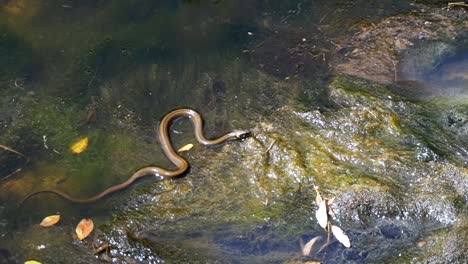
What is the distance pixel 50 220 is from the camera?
15.8 feet

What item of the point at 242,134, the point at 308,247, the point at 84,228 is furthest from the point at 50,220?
the point at 308,247

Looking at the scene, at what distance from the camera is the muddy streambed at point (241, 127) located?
184 inches

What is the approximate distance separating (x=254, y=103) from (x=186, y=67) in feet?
2.90

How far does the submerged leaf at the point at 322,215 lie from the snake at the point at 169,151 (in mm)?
1041

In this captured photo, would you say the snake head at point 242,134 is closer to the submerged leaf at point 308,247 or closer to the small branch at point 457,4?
the submerged leaf at point 308,247

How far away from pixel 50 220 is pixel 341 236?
245 centimetres

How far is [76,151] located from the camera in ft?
17.5

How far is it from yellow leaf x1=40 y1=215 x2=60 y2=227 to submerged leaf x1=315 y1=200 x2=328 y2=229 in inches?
86.9

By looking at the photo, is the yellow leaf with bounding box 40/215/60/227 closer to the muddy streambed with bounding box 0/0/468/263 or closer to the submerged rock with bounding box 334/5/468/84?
the muddy streambed with bounding box 0/0/468/263

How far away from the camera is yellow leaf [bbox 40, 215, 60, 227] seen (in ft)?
15.7

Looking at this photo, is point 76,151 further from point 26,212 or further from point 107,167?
point 26,212

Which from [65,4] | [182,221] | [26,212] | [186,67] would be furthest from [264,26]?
[26,212]

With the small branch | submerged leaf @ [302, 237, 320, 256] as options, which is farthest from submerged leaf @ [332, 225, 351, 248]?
the small branch

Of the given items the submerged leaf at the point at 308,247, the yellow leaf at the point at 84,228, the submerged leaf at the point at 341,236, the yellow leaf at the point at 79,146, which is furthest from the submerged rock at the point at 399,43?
the yellow leaf at the point at 84,228
